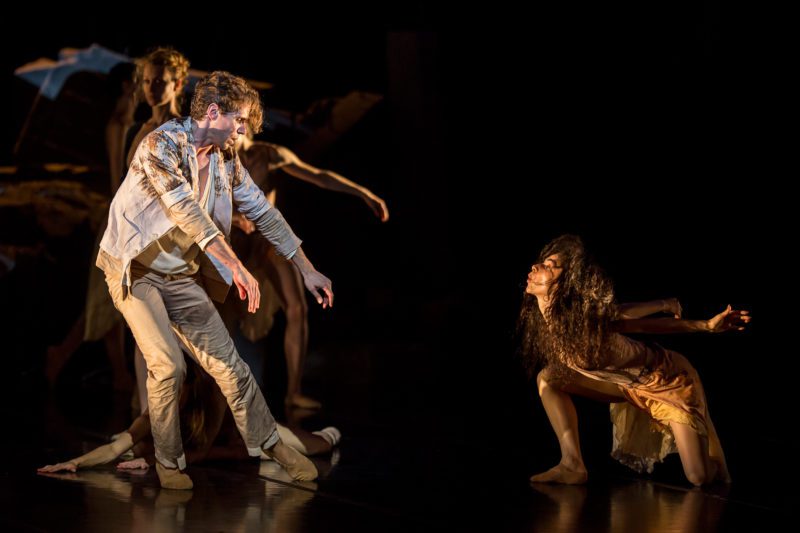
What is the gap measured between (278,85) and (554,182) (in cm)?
192

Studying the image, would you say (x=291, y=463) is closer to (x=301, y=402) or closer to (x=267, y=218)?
(x=267, y=218)

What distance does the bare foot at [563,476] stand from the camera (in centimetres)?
457

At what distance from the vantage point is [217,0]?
26.8 feet

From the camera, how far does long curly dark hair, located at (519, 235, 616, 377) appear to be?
14.9ft

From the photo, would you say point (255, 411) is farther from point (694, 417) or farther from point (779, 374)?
point (779, 374)

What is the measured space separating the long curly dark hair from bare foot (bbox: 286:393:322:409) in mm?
2107

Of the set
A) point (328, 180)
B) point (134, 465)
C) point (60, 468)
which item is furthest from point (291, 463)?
point (328, 180)

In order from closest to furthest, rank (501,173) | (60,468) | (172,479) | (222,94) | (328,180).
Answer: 1. (222,94)
2. (172,479)
3. (60,468)
4. (328,180)
5. (501,173)

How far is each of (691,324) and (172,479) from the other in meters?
1.81

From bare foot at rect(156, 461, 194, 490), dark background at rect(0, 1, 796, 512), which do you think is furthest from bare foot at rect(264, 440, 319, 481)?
dark background at rect(0, 1, 796, 512)

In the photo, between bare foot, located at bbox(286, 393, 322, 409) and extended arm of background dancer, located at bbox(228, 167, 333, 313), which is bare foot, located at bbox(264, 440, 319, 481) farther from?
bare foot, located at bbox(286, 393, 322, 409)

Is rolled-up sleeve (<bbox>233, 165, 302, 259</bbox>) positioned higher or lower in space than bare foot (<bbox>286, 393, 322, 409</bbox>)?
higher

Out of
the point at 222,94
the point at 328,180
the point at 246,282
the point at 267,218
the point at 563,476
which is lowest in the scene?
the point at 563,476

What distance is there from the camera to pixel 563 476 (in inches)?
180
